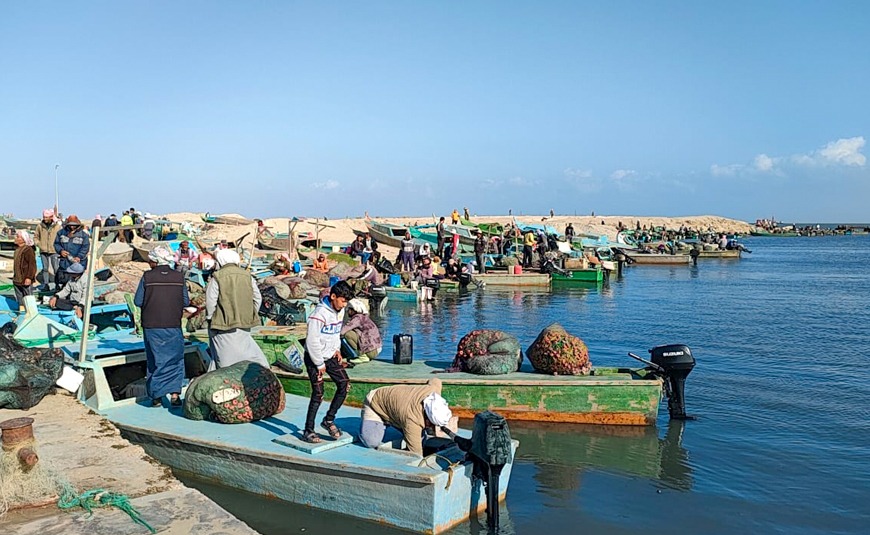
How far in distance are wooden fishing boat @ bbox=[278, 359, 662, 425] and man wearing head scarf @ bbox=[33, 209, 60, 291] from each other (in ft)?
22.1

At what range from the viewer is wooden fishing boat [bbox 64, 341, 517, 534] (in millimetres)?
6152

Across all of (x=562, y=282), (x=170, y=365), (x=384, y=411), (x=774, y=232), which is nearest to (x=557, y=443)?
(x=384, y=411)

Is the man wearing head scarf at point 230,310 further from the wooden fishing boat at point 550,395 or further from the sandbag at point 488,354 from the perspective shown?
the sandbag at point 488,354

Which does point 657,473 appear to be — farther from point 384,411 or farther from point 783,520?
point 384,411

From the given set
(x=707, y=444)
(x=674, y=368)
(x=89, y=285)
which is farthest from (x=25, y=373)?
(x=707, y=444)

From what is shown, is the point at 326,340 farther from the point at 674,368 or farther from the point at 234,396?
the point at 674,368

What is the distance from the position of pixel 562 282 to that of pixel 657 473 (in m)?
21.0

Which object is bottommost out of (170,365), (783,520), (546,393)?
(783,520)

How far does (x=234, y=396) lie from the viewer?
7.47m

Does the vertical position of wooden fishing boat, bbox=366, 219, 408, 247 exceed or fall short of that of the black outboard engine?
it exceeds it

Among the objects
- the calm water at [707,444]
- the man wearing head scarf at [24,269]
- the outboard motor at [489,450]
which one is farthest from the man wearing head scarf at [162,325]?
the man wearing head scarf at [24,269]

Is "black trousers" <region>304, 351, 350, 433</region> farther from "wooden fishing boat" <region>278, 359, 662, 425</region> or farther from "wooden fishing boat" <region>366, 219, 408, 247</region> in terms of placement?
"wooden fishing boat" <region>366, 219, 408, 247</region>

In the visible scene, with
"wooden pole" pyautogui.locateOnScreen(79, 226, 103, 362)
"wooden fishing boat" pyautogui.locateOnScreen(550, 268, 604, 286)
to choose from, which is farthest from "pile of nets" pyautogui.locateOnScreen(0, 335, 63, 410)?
"wooden fishing boat" pyautogui.locateOnScreen(550, 268, 604, 286)

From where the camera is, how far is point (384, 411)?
671 cm
